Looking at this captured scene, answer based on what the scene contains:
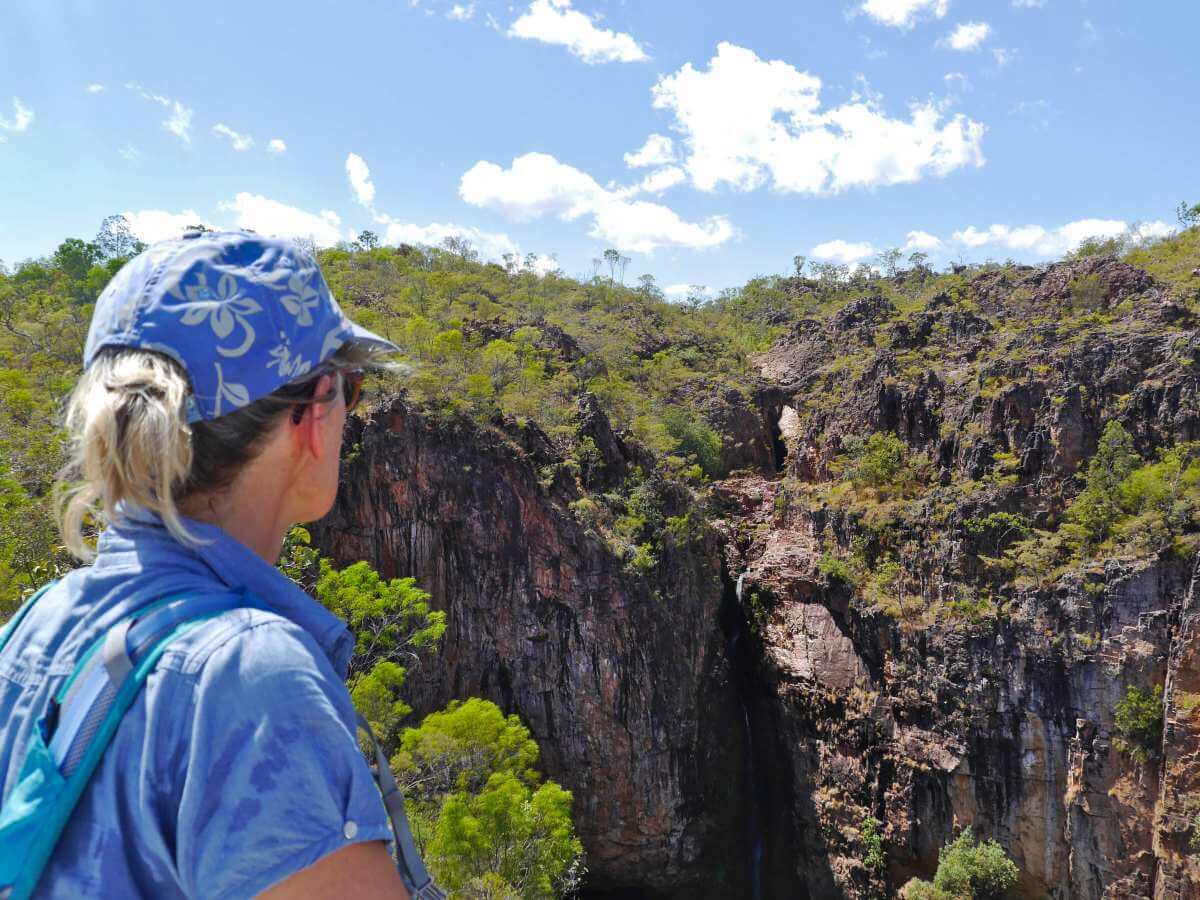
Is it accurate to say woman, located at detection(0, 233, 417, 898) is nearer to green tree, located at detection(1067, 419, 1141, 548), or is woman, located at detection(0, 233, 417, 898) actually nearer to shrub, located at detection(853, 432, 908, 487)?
green tree, located at detection(1067, 419, 1141, 548)

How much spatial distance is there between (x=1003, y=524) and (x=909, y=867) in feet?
23.5

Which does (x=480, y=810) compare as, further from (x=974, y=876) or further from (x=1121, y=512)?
(x=1121, y=512)

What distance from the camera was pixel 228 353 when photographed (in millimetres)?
837

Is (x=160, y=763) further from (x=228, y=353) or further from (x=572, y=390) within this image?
(x=572, y=390)

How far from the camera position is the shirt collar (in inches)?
31.4

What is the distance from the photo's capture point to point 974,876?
12.2m

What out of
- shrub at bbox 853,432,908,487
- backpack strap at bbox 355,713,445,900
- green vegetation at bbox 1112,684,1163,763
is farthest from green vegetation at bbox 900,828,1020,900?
backpack strap at bbox 355,713,445,900

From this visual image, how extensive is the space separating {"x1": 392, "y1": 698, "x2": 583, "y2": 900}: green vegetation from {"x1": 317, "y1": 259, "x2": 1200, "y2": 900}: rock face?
4275 millimetres

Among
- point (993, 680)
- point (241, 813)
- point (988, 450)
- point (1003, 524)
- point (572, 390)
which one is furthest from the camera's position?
point (572, 390)

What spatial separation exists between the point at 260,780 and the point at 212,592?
0.22 meters

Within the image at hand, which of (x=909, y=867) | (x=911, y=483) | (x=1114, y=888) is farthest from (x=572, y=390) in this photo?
(x=1114, y=888)

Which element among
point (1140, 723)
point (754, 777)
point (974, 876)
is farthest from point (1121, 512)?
point (754, 777)

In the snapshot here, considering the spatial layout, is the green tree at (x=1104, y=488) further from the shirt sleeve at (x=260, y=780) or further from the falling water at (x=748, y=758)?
the shirt sleeve at (x=260, y=780)

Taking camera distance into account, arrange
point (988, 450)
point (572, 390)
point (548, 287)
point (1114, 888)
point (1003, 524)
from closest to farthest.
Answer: point (1114, 888)
point (1003, 524)
point (988, 450)
point (572, 390)
point (548, 287)
